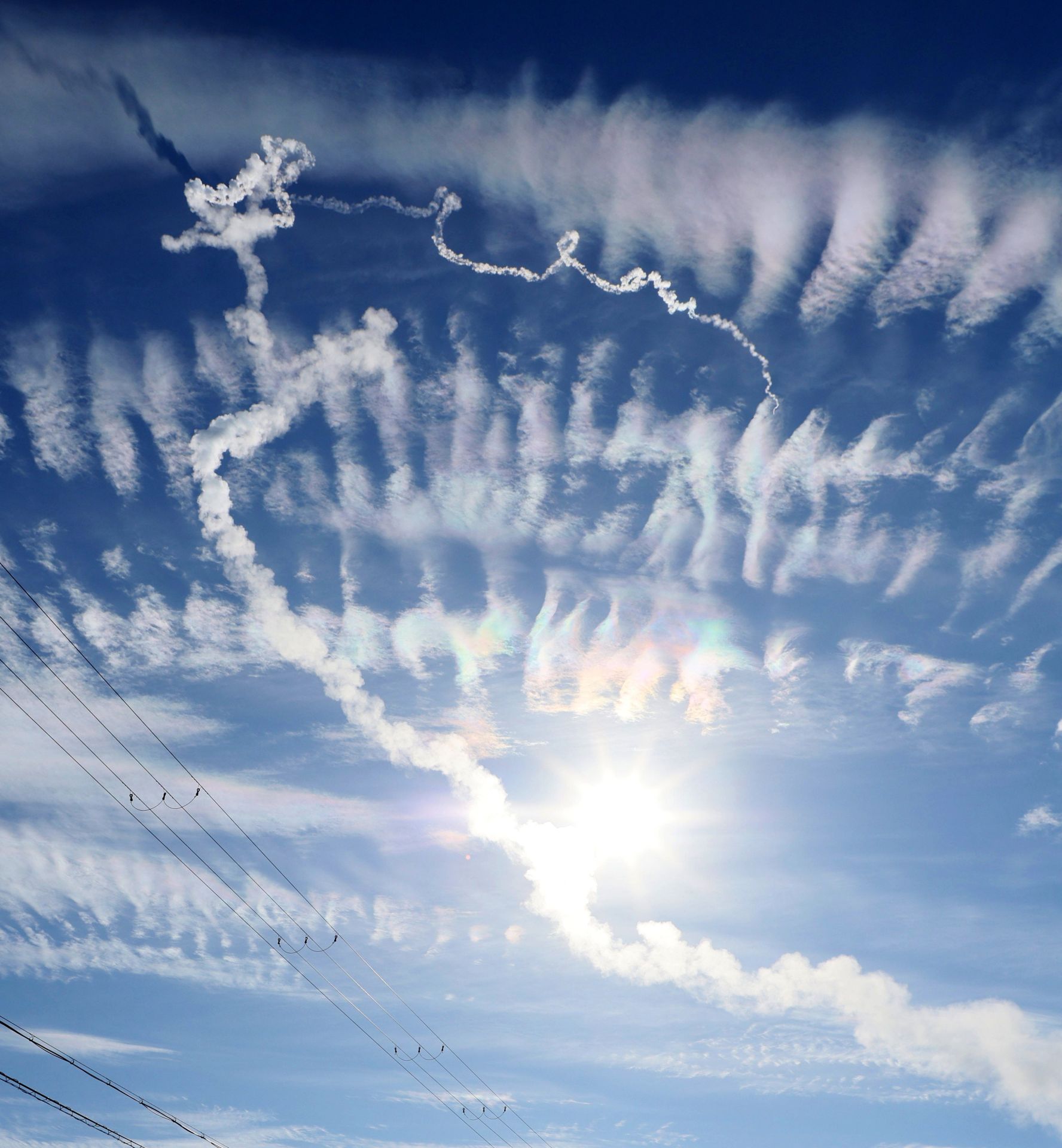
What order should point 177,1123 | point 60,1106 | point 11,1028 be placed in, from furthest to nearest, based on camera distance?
point 177,1123, point 60,1106, point 11,1028

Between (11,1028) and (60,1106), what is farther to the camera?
(60,1106)

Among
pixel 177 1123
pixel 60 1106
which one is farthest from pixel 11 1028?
pixel 177 1123

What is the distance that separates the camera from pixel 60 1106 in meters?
46.4

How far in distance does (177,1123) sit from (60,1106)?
12.3 metres

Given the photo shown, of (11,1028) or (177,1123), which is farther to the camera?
(177,1123)

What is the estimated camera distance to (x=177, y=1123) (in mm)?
55719

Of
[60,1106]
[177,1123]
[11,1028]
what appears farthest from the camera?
[177,1123]

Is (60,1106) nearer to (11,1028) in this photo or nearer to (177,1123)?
(11,1028)

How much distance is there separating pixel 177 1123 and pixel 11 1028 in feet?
64.3

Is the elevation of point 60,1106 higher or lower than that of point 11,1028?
lower

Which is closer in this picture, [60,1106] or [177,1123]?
[60,1106]

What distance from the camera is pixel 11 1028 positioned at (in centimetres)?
4275

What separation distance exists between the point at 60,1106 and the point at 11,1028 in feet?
25.4
